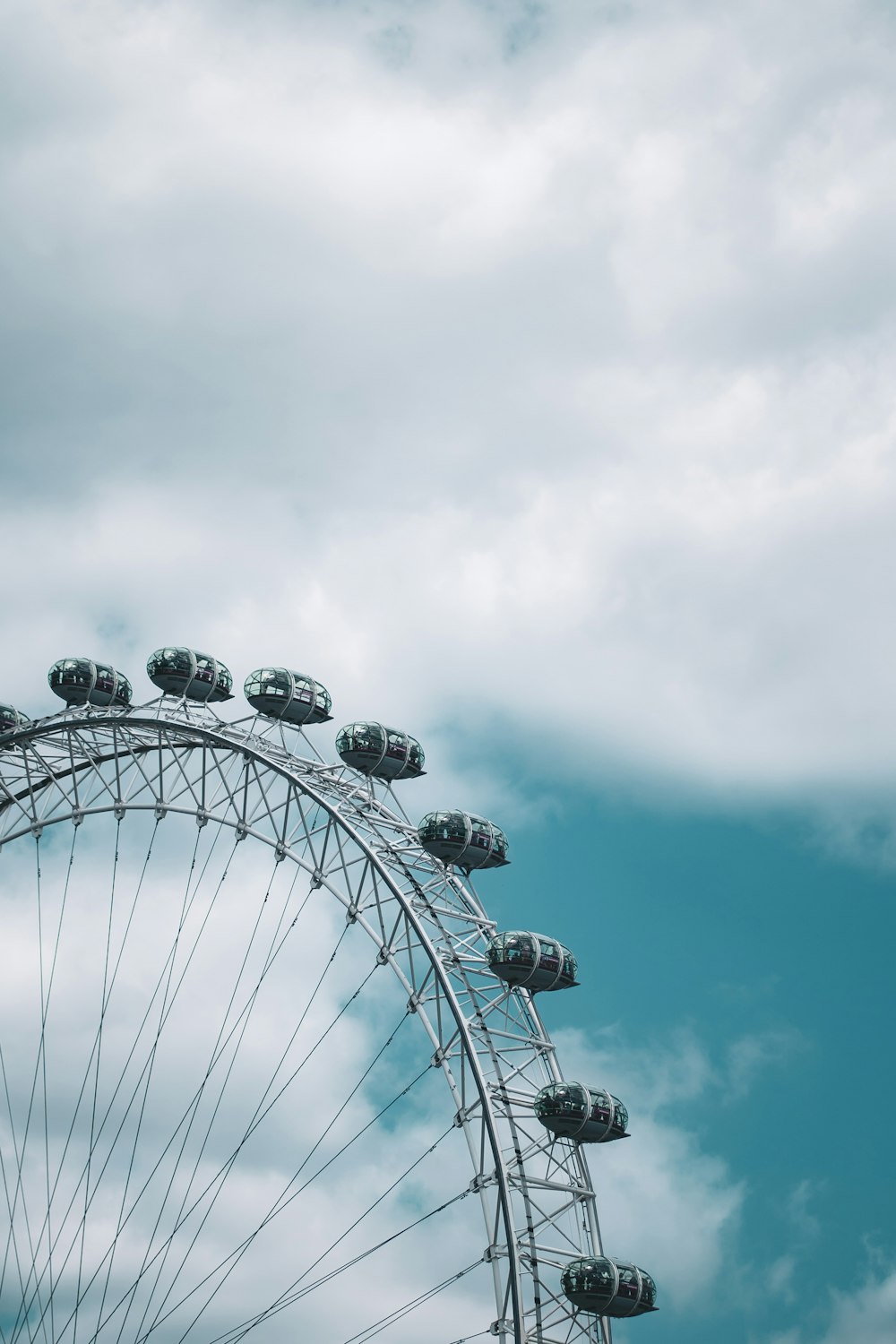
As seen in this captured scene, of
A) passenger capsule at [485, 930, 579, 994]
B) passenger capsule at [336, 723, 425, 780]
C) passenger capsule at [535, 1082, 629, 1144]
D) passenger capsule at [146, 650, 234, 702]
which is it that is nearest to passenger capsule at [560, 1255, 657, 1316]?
passenger capsule at [535, 1082, 629, 1144]

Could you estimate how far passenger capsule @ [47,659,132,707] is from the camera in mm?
60156

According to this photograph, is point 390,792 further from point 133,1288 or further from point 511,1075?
point 133,1288

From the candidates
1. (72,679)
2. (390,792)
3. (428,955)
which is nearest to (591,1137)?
(428,955)

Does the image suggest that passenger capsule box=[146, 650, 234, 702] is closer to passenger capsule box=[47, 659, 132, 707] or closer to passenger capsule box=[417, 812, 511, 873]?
passenger capsule box=[47, 659, 132, 707]

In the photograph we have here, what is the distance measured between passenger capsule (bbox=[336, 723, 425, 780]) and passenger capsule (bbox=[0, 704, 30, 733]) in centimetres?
1357

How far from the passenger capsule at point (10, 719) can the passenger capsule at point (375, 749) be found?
534 inches

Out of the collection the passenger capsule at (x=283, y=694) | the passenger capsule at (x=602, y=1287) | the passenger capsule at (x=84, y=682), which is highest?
the passenger capsule at (x=84, y=682)

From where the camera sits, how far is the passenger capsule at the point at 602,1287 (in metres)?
48.3

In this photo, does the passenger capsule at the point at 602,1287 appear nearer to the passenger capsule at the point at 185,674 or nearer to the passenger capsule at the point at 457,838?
the passenger capsule at the point at 457,838

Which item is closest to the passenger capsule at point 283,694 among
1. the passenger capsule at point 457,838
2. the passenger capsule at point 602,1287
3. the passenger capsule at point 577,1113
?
the passenger capsule at point 457,838

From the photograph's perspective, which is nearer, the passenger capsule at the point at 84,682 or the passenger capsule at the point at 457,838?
the passenger capsule at the point at 457,838

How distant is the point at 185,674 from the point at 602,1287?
22.5 m

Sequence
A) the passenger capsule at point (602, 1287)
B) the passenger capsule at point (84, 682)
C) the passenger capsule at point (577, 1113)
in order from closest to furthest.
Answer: the passenger capsule at point (602, 1287) < the passenger capsule at point (577, 1113) < the passenger capsule at point (84, 682)

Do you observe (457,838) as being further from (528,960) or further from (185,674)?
(185,674)
